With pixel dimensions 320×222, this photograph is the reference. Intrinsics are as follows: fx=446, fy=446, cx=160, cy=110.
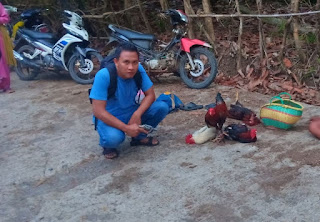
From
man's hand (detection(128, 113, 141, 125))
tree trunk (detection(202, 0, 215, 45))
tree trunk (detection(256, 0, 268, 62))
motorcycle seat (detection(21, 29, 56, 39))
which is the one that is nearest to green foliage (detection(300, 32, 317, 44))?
tree trunk (detection(256, 0, 268, 62))

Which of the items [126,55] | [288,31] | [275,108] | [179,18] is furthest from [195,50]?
[126,55]

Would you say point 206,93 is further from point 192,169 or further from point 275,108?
point 192,169

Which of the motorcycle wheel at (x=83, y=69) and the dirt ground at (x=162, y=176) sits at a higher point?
the motorcycle wheel at (x=83, y=69)

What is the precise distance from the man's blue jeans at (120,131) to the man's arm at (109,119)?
75 millimetres

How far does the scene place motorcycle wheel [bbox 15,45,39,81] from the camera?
24.7ft

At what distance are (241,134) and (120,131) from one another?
1117 millimetres

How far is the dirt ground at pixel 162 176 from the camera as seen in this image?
307 cm

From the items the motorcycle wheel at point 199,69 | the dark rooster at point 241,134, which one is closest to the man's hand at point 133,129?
the dark rooster at point 241,134

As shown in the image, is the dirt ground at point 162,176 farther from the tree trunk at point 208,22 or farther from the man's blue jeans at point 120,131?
the tree trunk at point 208,22

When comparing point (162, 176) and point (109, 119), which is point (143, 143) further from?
point (162, 176)

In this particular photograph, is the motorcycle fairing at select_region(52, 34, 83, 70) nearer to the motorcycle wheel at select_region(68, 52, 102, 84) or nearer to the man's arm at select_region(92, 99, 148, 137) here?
the motorcycle wheel at select_region(68, 52, 102, 84)

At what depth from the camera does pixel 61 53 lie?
23.4 feet

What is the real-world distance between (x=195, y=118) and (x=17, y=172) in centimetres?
204

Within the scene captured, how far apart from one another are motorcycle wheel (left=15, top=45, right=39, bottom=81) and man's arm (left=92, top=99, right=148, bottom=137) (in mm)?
4163
